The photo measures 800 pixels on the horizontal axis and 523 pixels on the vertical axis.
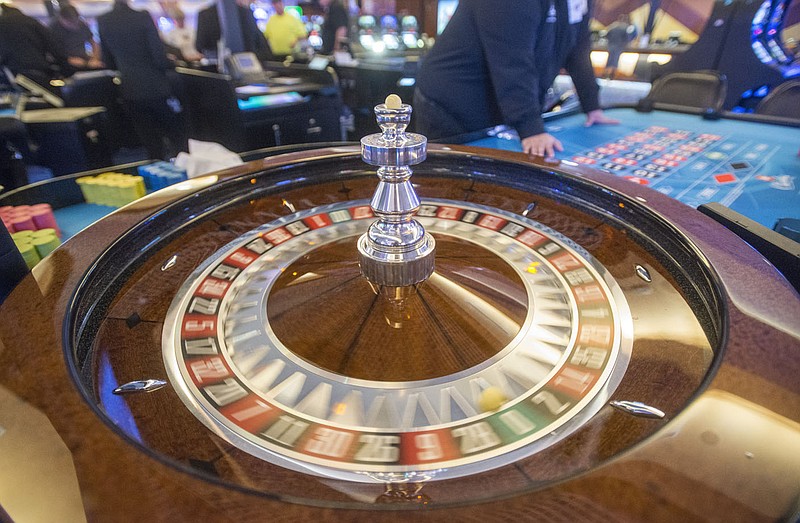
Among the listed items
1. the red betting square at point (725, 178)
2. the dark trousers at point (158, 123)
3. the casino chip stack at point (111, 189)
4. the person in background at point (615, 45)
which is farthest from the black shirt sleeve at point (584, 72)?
the person in background at point (615, 45)

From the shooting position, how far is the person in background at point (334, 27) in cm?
1049

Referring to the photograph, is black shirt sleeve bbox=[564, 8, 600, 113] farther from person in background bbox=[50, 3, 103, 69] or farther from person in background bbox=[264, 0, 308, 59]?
person in background bbox=[50, 3, 103, 69]

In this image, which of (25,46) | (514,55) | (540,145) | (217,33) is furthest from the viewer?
(217,33)

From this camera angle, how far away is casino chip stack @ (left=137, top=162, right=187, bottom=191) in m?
2.20

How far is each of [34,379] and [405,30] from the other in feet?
45.8

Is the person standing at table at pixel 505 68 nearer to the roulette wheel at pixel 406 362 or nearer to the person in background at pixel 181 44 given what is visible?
the roulette wheel at pixel 406 362

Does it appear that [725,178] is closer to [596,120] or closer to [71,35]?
[596,120]

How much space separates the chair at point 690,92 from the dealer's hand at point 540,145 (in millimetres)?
1344

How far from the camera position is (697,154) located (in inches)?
85.1

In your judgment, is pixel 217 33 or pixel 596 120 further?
pixel 217 33

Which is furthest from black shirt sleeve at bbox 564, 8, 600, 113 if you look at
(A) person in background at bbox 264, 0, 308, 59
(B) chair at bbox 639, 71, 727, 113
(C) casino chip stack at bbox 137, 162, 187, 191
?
(A) person in background at bbox 264, 0, 308, 59

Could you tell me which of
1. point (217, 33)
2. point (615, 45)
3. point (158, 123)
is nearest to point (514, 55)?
point (158, 123)

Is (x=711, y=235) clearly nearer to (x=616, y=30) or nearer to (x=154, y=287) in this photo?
(x=154, y=287)

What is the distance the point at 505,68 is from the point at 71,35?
916 centimetres
